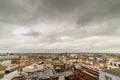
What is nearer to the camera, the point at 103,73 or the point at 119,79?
the point at 119,79

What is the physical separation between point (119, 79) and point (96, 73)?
12.4 meters

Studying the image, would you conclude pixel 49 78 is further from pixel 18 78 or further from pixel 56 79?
pixel 18 78

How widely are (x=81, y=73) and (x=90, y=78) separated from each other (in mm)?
5056

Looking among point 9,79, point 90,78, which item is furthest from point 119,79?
point 9,79

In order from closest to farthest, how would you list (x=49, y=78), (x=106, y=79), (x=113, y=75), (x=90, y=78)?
1. (x=113, y=75)
2. (x=106, y=79)
3. (x=90, y=78)
4. (x=49, y=78)

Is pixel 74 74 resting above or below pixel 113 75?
below

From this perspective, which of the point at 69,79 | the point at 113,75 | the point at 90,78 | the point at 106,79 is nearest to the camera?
the point at 113,75

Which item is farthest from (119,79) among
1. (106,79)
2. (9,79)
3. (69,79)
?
(9,79)

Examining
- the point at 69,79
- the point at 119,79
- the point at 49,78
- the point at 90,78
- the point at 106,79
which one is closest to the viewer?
the point at 119,79

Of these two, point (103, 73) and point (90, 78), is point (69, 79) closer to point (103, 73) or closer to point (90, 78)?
point (90, 78)

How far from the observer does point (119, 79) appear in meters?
16.9

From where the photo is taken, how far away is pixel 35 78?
3231 centimetres

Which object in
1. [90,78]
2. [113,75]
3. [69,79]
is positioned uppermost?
[113,75]

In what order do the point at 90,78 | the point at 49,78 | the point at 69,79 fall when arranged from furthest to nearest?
the point at 69,79, the point at 49,78, the point at 90,78
